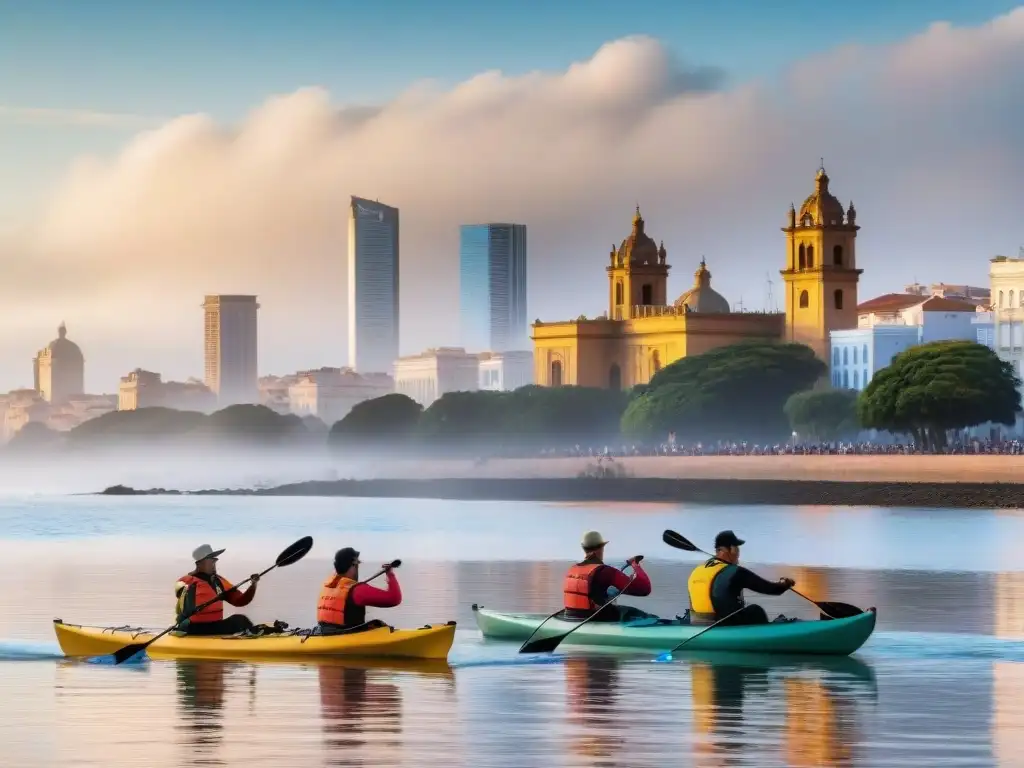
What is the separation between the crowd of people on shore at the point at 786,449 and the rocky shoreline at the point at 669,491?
7.01 meters

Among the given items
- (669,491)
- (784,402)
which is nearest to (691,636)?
(669,491)

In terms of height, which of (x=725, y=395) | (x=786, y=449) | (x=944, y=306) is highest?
(x=944, y=306)

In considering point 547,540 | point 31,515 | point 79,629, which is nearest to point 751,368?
point 31,515

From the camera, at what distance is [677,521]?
102250 mm

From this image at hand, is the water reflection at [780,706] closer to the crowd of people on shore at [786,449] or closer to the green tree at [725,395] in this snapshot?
the crowd of people on shore at [786,449]

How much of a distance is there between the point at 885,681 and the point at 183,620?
887 centimetres

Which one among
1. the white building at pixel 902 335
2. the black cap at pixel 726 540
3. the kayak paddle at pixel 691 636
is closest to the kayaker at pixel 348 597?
the kayak paddle at pixel 691 636

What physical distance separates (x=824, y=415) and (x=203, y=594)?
479 feet

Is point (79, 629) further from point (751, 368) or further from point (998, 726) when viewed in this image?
point (751, 368)

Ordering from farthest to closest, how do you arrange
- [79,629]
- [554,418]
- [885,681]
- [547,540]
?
[554,418] < [547,540] < [79,629] < [885,681]

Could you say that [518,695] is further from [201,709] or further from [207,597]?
[207,597]

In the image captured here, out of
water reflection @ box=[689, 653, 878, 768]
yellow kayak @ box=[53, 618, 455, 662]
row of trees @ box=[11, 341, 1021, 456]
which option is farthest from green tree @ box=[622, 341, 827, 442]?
yellow kayak @ box=[53, 618, 455, 662]

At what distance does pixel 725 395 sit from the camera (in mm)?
179250

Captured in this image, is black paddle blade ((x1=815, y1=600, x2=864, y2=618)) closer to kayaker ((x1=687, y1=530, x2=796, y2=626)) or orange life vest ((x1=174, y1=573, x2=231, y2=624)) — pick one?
kayaker ((x1=687, y1=530, x2=796, y2=626))
